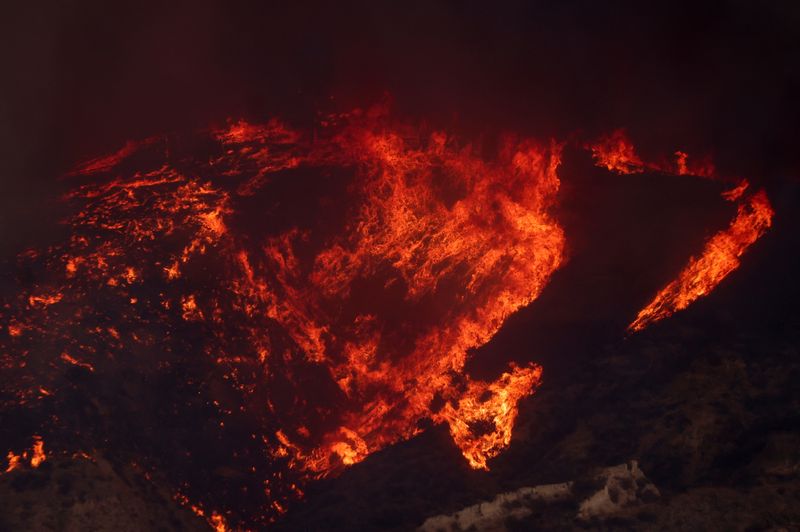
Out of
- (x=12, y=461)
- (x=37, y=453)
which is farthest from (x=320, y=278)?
(x=12, y=461)

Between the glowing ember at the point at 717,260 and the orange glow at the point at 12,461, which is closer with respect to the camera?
the orange glow at the point at 12,461

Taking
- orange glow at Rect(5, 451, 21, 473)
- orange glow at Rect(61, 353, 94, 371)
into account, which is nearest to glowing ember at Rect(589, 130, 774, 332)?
orange glow at Rect(61, 353, 94, 371)

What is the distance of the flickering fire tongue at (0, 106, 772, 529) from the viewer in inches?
633

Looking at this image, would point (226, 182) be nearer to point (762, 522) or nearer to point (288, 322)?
point (288, 322)

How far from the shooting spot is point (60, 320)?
16.1 meters

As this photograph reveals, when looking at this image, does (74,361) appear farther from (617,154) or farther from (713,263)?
(713,263)

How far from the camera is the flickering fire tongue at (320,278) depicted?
16078mm

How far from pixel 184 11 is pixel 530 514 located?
1895 cm

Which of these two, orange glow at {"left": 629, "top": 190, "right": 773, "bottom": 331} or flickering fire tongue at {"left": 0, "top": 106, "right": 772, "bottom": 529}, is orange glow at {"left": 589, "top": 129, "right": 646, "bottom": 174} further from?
orange glow at {"left": 629, "top": 190, "right": 773, "bottom": 331}

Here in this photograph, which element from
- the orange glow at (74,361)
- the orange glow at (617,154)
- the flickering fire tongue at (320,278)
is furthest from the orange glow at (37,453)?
the orange glow at (617,154)

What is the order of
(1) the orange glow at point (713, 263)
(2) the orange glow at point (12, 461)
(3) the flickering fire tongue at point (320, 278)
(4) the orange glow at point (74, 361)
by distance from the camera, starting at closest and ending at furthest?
(2) the orange glow at point (12, 461) → (1) the orange glow at point (713, 263) → (4) the orange glow at point (74, 361) → (3) the flickering fire tongue at point (320, 278)

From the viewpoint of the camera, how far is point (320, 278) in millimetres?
18047

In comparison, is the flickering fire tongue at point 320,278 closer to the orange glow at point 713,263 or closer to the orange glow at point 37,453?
the orange glow at point 713,263

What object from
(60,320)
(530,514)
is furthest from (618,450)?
(60,320)
